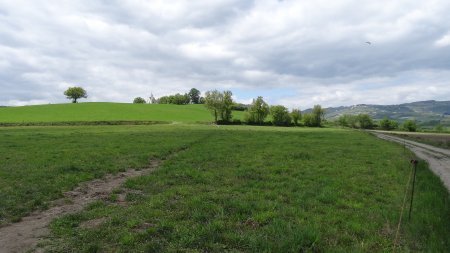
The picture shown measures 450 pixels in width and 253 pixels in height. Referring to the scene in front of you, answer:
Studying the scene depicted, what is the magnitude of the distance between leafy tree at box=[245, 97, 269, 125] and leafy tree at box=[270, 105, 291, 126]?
11.4ft

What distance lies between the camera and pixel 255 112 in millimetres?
126062

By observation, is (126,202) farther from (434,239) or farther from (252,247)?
(434,239)

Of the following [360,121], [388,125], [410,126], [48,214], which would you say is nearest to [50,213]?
[48,214]

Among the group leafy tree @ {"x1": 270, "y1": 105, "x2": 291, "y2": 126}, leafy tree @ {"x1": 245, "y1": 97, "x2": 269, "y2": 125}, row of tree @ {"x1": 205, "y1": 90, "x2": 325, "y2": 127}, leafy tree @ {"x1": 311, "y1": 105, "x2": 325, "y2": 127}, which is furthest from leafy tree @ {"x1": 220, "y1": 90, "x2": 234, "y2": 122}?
leafy tree @ {"x1": 311, "y1": 105, "x2": 325, "y2": 127}

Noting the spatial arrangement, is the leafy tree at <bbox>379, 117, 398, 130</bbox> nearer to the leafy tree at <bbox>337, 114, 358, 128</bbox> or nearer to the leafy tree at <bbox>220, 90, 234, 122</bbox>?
the leafy tree at <bbox>337, 114, 358, 128</bbox>

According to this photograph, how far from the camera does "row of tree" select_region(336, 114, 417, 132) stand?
14085cm

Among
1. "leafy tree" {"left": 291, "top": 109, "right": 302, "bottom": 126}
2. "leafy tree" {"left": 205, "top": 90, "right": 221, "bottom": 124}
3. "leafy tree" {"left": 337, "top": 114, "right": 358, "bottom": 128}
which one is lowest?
"leafy tree" {"left": 337, "top": 114, "right": 358, "bottom": 128}

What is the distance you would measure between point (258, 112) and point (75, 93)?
11368 centimetres

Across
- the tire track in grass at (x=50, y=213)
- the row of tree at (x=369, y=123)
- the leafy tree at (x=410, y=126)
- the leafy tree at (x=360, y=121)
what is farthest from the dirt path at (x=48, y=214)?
the leafy tree at (x=360, y=121)

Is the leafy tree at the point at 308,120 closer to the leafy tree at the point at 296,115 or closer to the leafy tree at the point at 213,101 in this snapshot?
the leafy tree at the point at 296,115

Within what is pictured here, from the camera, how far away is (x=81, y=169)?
19.1 m

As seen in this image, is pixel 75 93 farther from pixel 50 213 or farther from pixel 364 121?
pixel 50 213

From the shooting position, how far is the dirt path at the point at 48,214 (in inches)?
340

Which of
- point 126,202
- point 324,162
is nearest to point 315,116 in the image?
point 324,162
